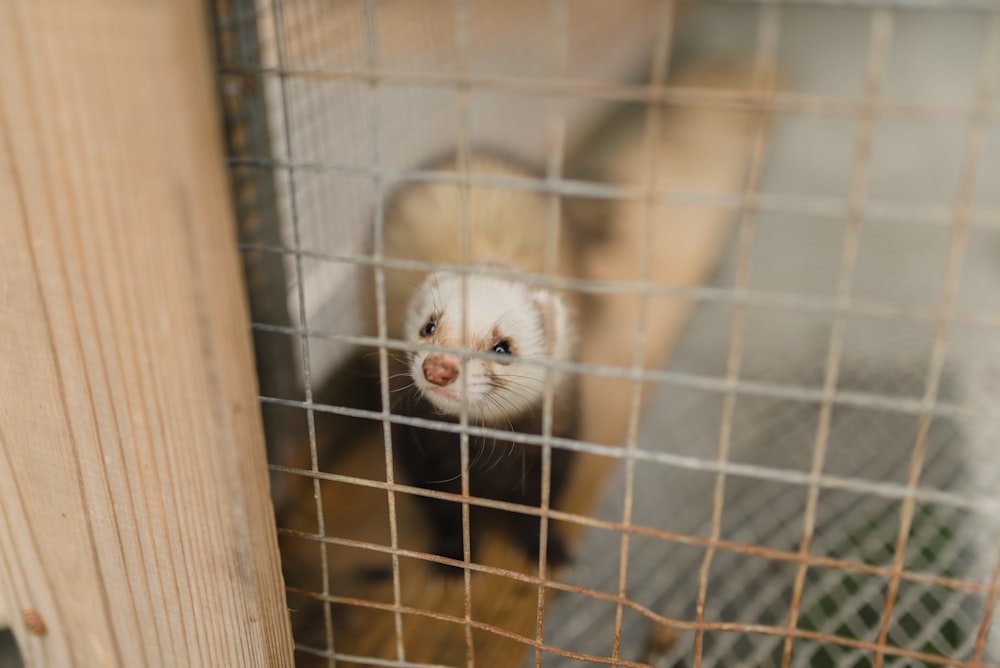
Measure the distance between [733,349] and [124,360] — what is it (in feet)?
1.68

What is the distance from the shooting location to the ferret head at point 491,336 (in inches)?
55.0

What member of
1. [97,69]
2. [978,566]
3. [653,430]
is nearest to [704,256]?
[653,430]

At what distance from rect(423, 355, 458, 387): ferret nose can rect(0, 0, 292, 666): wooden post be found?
474 millimetres

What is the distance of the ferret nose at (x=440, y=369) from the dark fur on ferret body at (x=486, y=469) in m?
0.34

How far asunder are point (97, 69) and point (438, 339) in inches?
34.3

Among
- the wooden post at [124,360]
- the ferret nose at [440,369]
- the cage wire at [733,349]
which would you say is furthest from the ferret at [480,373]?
the wooden post at [124,360]

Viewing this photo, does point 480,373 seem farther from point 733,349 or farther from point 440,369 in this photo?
point 733,349

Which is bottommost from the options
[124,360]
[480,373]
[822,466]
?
[822,466]

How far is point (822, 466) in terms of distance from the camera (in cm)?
178

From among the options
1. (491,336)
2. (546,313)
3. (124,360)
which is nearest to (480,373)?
(491,336)

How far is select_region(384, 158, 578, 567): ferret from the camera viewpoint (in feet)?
4.72

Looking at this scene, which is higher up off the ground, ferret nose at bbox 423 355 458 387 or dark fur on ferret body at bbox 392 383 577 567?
ferret nose at bbox 423 355 458 387

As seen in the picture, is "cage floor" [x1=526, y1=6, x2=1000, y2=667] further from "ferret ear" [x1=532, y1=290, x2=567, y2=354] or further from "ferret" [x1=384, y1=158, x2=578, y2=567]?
"ferret ear" [x1=532, y1=290, x2=567, y2=354]

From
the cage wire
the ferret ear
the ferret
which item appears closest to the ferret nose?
the ferret
